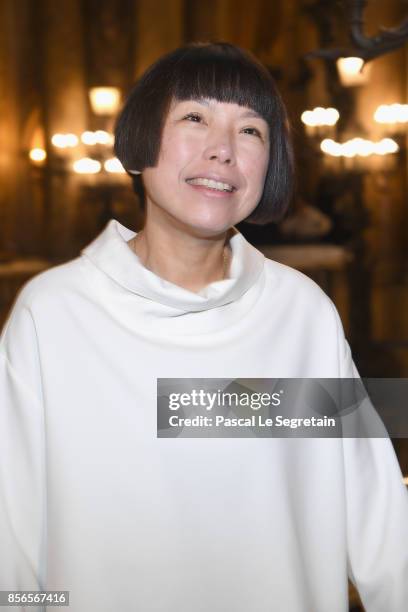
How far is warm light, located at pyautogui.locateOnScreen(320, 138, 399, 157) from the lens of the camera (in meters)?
6.26

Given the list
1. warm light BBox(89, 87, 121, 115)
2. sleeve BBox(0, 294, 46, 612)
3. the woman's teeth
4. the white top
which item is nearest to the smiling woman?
the woman's teeth

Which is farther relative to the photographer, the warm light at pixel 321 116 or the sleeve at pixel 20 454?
the warm light at pixel 321 116

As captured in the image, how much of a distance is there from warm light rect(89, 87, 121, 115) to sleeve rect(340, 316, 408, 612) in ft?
17.5

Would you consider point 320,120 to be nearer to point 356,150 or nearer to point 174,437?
point 356,150

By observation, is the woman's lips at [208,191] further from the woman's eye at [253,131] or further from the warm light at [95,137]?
the warm light at [95,137]

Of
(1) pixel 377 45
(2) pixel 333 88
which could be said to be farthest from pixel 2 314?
(1) pixel 377 45

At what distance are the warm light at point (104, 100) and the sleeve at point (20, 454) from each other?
536 cm

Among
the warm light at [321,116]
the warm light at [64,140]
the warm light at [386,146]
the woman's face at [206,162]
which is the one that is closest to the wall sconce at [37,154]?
the warm light at [64,140]

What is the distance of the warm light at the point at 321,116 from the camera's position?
6230 millimetres

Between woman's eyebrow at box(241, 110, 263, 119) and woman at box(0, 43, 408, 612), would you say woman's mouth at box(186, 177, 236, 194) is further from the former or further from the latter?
woman's eyebrow at box(241, 110, 263, 119)

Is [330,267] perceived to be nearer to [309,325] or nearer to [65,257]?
[65,257]

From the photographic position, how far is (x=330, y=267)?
6.30 metres

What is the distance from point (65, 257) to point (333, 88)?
7.99 ft

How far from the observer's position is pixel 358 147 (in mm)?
6266
